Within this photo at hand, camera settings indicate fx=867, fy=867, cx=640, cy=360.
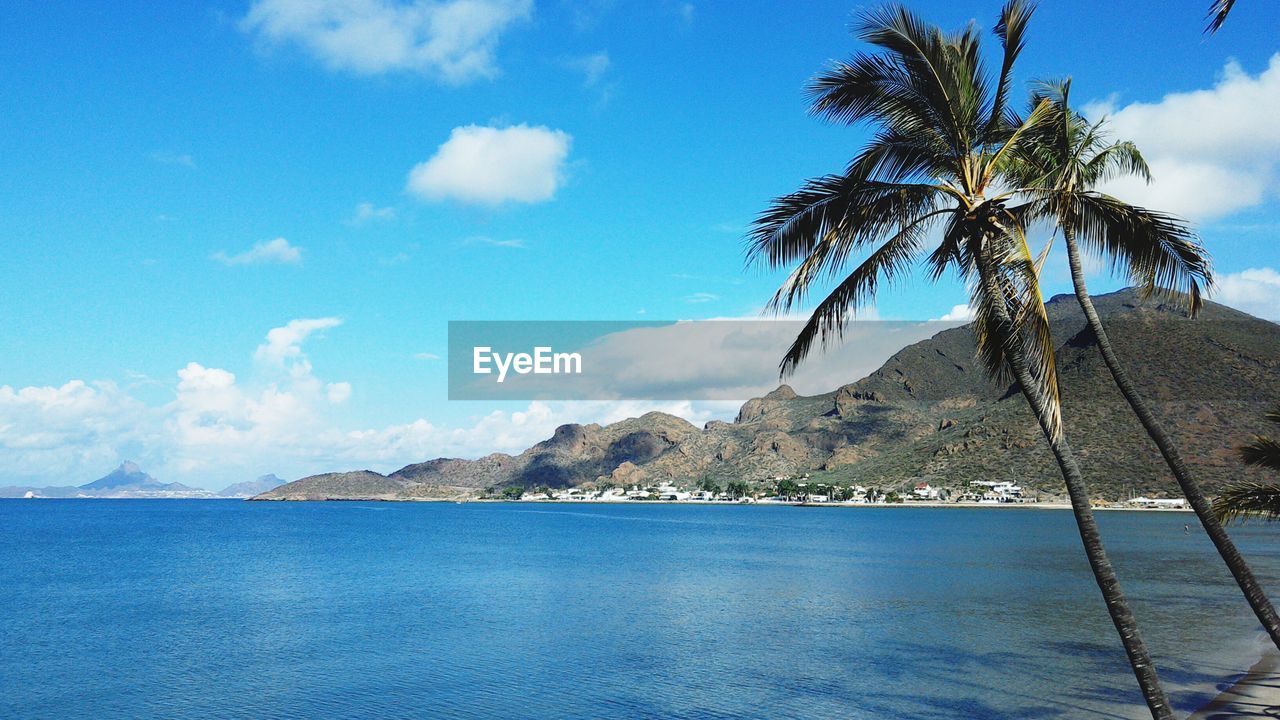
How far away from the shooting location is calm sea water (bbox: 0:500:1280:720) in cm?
2080

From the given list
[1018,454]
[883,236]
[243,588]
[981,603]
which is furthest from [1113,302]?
[883,236]

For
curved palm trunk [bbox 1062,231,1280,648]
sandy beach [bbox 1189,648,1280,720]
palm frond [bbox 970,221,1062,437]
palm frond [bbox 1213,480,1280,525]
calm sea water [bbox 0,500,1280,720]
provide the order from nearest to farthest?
palm frond [bbox 970,221,1062,437]
curved palm trunk [bbox 1062,231,1280,648]
palm frond [bbox 1213,480,1280,525]
sandy beach [bbox 1189,648,1280,720]
calm sea water [bbox 0,500,1280,720]

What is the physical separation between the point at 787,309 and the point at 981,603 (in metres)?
31.3

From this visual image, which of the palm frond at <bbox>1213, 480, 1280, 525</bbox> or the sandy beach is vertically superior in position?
the palm frond at <bbox>1213, 480, 1280, 525</bbox>

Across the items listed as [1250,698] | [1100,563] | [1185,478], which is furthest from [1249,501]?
[1100,563]

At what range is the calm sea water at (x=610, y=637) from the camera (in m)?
20.8

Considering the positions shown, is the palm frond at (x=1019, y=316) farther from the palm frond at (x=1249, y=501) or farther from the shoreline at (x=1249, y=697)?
the shoreline at (x=1249, y=697)

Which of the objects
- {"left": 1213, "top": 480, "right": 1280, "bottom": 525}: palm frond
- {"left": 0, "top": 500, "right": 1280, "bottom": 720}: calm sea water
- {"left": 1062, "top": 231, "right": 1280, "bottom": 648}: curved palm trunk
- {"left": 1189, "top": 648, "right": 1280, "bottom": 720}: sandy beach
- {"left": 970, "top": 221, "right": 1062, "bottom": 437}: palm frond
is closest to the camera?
{"left": 970, "top": 221, "right": 1062, "bottom": 437}: palm frond

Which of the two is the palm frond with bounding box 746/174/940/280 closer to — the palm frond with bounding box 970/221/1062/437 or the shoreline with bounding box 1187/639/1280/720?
the palm frond with bounding box 970/221/1062/437

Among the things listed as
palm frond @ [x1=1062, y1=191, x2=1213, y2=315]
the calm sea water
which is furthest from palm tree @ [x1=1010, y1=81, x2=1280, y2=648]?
the calm sea water

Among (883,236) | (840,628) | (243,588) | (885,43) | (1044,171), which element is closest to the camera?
(885,43)

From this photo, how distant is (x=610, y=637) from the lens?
1185 inches

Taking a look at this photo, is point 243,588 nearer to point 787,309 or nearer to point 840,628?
point 840,628

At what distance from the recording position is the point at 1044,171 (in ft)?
44.3
